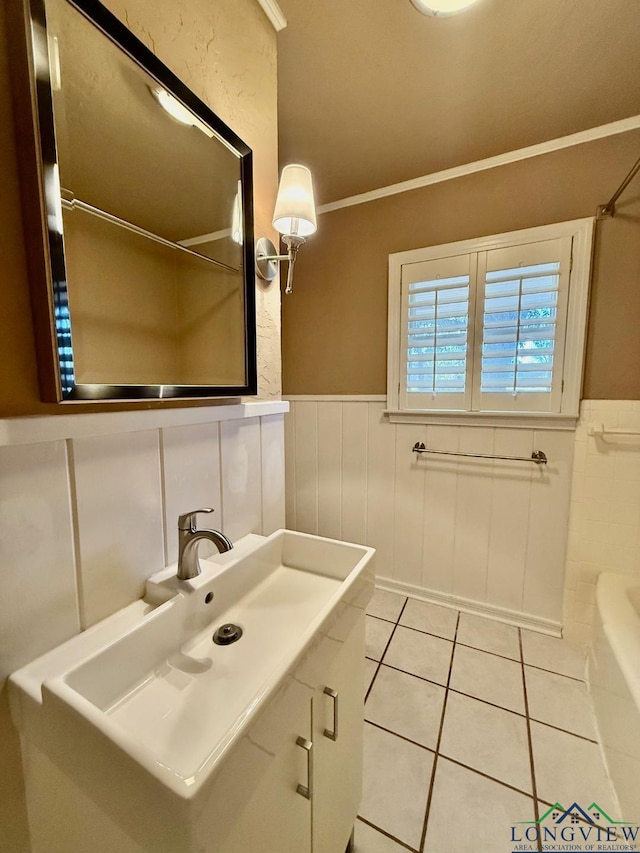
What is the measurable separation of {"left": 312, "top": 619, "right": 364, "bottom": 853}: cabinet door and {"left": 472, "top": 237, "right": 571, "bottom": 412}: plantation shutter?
4.63ft

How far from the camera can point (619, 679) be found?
1185mm

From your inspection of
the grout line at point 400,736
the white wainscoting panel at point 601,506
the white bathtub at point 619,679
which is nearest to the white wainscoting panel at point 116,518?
the grout line at point 400,736

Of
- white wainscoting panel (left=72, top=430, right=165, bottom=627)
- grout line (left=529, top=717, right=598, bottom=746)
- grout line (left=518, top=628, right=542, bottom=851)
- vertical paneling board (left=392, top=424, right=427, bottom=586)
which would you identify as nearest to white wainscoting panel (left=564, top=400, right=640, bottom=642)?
grout line (left=518, top=628, right=542, bottom=851)

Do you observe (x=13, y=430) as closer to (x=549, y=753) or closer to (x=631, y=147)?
(x=549, y=753)

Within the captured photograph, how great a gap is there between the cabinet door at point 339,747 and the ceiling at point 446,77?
1.88m

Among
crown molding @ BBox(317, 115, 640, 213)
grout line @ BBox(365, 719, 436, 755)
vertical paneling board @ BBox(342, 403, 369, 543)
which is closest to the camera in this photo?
grout line @ BBox(365, 719, 436, 755)

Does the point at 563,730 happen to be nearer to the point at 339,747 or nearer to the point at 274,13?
the point at 339,747

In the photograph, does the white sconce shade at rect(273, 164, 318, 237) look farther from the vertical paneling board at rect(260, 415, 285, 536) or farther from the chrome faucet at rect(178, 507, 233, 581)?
the chrome faucet at rect(178, 507, 233, 581)

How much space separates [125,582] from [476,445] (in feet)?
5.71

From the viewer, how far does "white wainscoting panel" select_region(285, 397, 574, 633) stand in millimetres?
1784

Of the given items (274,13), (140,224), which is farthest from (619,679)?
(274,13)

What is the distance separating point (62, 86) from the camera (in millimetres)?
602

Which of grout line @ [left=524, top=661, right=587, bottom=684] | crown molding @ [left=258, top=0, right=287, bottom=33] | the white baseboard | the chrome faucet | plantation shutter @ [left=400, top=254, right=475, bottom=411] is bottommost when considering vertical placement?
grout line @ [left=524, top=661, right=587, bottom=684]

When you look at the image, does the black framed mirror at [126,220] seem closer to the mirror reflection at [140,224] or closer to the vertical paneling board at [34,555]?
the mirror reflection at [140,224]
